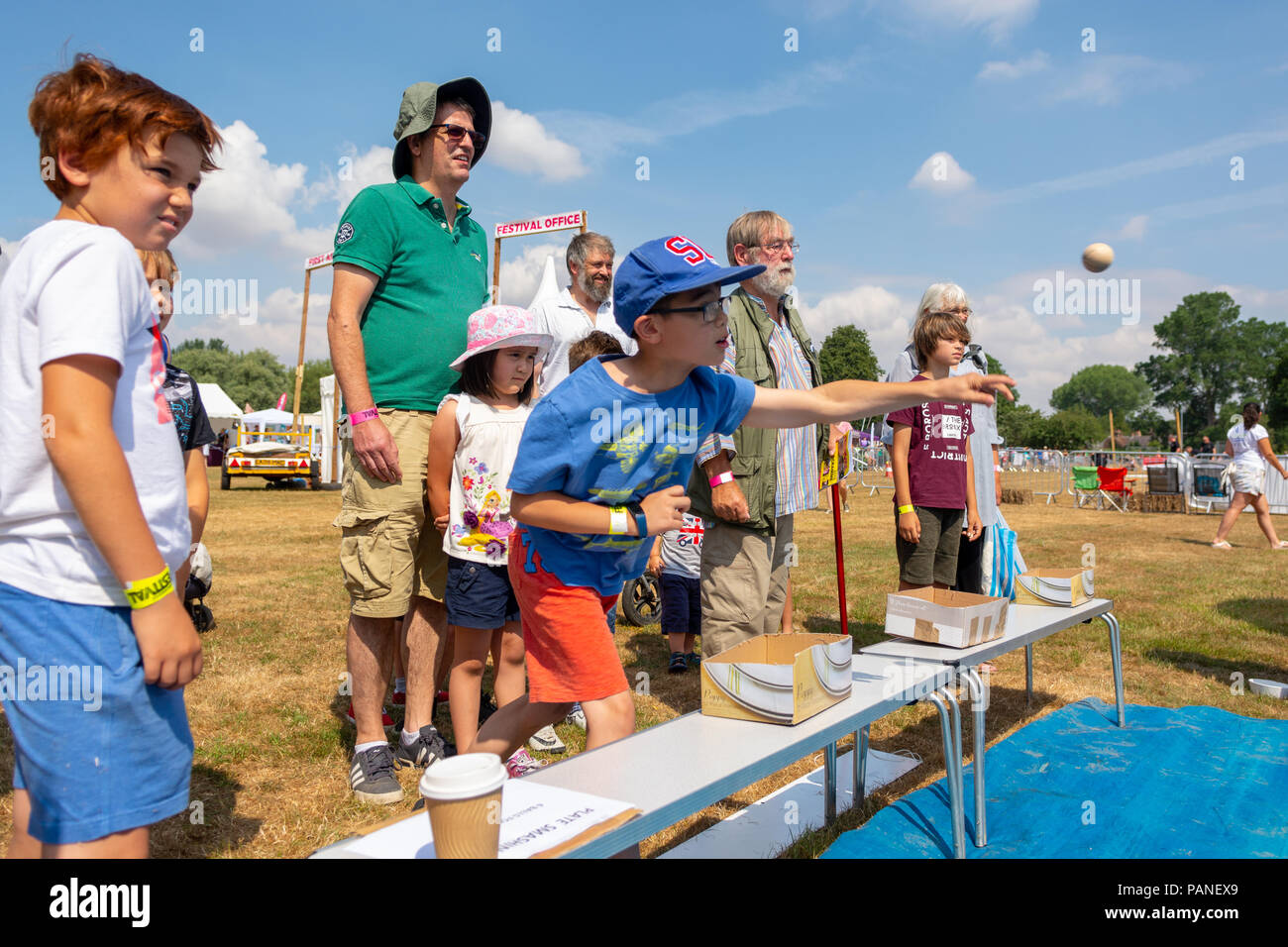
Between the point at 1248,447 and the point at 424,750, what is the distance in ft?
46.0

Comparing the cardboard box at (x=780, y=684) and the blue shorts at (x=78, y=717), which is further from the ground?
the blue shorts at (x=78, y=717)

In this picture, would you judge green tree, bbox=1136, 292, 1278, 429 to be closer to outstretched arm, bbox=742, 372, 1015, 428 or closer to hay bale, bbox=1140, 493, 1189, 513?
hay bale, bbox=1140, 493, 1189, 513

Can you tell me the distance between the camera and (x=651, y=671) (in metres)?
5.70

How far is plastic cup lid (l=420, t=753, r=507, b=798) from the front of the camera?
1328 mm

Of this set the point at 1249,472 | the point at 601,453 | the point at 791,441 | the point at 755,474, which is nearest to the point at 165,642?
the point at 601,453

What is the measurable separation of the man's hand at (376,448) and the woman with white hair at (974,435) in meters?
2.80

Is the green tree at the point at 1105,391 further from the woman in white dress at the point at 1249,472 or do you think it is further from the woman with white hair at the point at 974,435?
the woman with white hair at the point at 974,435

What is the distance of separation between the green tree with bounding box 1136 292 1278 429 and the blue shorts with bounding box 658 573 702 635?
101 metres

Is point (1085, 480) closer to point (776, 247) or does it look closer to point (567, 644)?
point (776, 247)

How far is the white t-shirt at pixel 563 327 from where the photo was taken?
465 centimetres

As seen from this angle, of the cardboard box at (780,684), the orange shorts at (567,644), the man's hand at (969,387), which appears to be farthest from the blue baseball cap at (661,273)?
the cardboard box at (780,684)

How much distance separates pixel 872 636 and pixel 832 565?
401 cm

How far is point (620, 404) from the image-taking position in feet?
7.60
